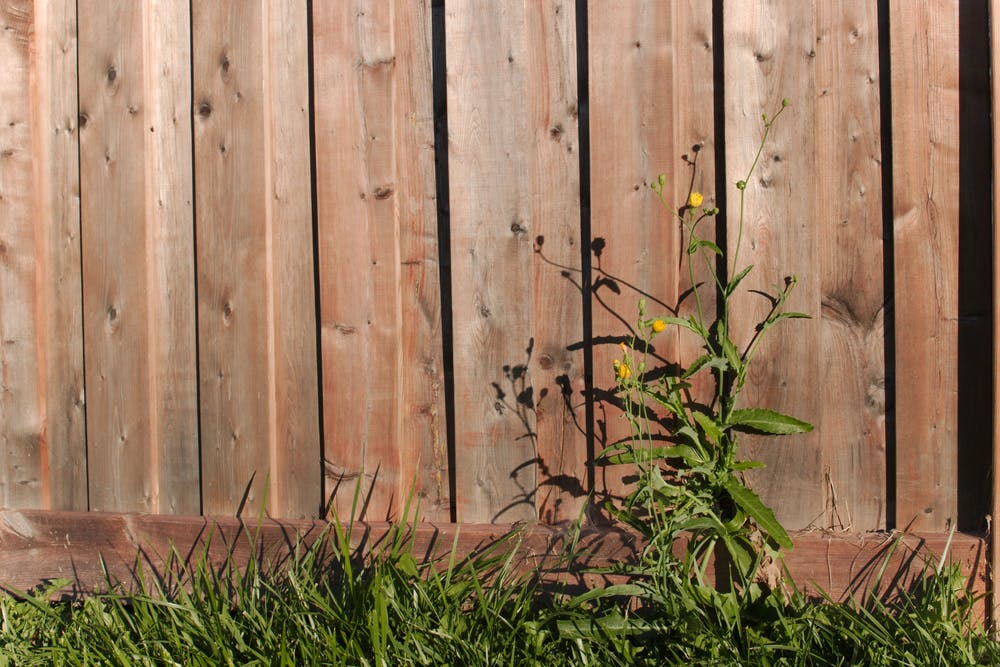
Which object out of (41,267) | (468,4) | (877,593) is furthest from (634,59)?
(41,267)

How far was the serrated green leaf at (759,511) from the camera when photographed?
1794 millimetres

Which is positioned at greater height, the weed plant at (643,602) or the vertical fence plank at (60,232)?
the vertical fence plank at (60,232)

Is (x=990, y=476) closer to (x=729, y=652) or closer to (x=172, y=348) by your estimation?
(x=729, y=652)

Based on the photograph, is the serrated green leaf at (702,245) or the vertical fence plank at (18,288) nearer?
the serrated green leaf at (702,245)

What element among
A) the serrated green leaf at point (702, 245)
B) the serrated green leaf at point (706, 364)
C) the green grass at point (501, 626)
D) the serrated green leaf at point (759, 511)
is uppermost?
the serrated green leaf at point (702, 245)

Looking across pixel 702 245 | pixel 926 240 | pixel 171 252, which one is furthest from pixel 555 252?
pixel 171 252

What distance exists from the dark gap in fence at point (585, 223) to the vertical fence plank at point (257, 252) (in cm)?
81

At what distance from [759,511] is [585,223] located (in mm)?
890

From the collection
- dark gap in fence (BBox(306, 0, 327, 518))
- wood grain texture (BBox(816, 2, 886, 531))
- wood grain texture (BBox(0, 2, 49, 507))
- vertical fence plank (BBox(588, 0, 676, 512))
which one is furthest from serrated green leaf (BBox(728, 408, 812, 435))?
wood grain texture (BBox(0, 2, 49, 507))

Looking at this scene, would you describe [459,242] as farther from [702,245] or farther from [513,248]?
[702,245]

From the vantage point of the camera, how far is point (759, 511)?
5.92ft

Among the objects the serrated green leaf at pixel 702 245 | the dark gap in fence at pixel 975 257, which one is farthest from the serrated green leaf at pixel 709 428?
the dark gap in fence at pixel 975 257

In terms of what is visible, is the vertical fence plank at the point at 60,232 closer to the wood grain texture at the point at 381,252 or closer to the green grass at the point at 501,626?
the green grass at the point at 501,626

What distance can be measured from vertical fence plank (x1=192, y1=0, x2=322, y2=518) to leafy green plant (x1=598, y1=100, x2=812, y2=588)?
0.95m
